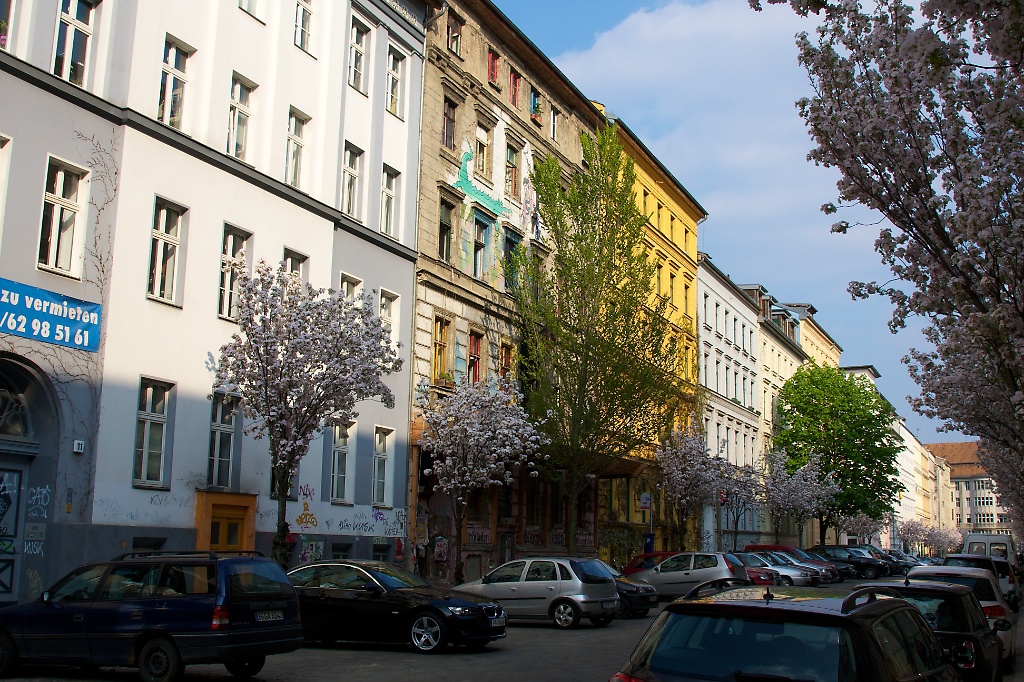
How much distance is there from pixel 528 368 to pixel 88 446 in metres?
17.1

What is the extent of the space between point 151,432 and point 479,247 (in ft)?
52.0

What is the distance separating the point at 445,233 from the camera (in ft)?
106

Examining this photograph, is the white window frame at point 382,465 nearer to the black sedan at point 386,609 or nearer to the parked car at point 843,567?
the black sedan at point 386,609

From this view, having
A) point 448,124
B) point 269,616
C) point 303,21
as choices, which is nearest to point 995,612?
point 269,616

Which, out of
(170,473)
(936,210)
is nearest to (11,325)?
(170,473)

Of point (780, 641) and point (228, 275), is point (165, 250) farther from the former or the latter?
point (780, 641)

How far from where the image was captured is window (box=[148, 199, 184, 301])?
68.1 feet

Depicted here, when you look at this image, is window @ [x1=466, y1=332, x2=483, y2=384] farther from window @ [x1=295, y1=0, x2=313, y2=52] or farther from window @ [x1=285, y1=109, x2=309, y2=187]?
window @ [x1=295, y1=0, x2=313, y2=52]

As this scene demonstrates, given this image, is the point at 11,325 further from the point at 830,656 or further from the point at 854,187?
the point at 830,656

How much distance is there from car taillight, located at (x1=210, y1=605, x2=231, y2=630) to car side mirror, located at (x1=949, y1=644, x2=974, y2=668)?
803cm

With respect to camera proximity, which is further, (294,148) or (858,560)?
(858,560)

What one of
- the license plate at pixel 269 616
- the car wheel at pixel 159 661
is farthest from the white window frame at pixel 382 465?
the car wheel at pixel 159 661

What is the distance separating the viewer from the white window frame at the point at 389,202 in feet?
95.5

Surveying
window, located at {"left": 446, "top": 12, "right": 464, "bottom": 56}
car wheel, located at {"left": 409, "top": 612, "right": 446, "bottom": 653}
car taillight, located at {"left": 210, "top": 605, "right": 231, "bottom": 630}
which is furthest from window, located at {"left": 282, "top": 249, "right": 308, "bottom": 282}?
car taillight, located at {"left": 210, "top": 605, "right": 231, "bottom": 630}
